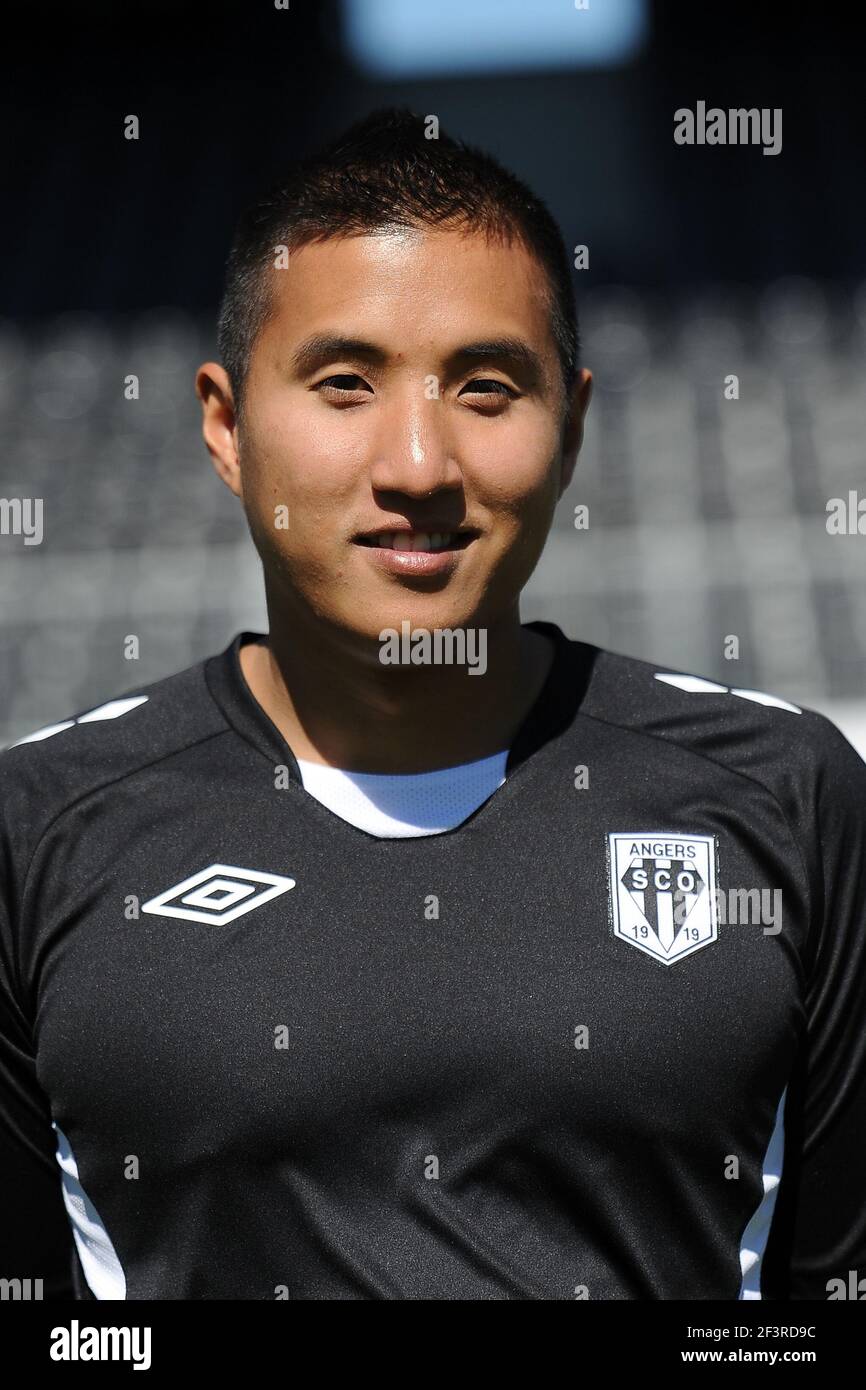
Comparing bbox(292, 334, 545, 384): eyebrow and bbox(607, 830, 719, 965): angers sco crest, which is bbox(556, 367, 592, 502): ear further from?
bbox(607, 830, 719, 965): angers sco crest

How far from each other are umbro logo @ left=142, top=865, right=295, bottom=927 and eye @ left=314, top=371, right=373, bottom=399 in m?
0.42

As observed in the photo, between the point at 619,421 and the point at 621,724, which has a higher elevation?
the point at 619,421

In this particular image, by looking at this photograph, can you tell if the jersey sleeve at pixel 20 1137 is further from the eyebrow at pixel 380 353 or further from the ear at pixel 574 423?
the ear at pixel 574 423

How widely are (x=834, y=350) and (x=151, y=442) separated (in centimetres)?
242

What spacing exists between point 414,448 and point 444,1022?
466 millimetres

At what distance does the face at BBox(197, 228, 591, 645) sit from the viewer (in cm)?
130

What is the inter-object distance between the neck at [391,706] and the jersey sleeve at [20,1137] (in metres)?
0.26

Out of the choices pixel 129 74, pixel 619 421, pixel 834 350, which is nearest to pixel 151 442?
pixel 619 421

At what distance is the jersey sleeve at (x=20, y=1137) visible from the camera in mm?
1372

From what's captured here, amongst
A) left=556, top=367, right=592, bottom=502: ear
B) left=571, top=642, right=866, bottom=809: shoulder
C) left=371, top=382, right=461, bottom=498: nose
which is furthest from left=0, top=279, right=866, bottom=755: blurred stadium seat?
left=371, top=382, right=461, bottom=498: nose

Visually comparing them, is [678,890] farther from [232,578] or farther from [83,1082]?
[232,578]

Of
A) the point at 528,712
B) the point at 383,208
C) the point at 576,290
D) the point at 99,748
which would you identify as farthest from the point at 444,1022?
the point at 576,290

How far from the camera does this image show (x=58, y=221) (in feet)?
23.0

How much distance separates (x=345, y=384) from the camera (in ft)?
4.37
